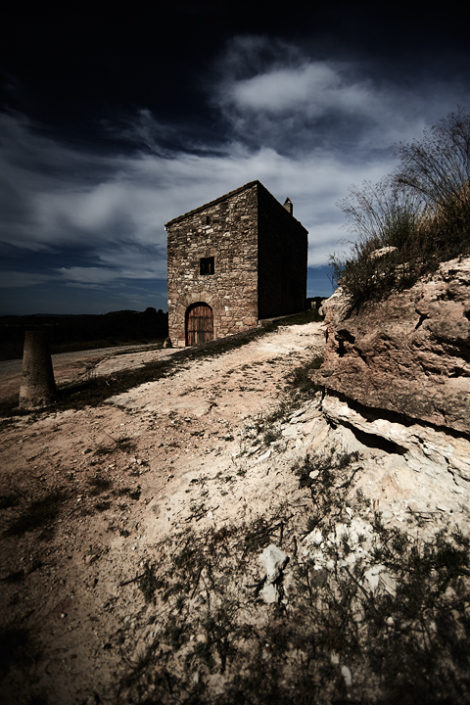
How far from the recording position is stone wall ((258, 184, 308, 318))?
39.5ft

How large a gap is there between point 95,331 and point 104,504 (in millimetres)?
17962

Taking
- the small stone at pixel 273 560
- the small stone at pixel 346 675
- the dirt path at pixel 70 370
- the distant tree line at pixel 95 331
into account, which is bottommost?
the small stone at pixel 346 675

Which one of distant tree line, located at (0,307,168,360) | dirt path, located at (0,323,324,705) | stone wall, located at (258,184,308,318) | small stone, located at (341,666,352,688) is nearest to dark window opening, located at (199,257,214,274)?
stone wall, located at (258,184,308,318)

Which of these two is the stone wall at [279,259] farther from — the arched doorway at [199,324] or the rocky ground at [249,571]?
the rocky ground at [249,571]

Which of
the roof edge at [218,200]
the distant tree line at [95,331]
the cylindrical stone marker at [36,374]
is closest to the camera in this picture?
the cylindrical stone marker at [36,374]

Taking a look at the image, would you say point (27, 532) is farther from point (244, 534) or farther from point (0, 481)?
point (244, 534)

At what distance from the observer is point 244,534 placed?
2469mm

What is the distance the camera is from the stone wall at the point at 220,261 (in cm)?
1165

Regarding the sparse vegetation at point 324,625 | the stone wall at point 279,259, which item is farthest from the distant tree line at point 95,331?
the sparse vegetation at point 324,625

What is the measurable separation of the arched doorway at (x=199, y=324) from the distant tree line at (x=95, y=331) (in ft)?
20.0

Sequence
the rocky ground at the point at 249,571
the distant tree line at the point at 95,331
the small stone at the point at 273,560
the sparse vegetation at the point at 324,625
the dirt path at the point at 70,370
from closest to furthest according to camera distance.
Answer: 1. the sparse vegetation at the point at 324,625
2. the rocky ground at the point at 249,571
3. the small stone at the point at 273,560
4. the dirt path at the point at 70,370
5. the distant tree line at the point at 95,331

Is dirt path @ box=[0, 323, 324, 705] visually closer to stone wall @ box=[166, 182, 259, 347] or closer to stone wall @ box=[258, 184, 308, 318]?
stone wall @ box=[166, 182, 259, 347]

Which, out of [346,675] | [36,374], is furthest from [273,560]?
[36,374]

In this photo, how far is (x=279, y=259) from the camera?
1391 cm
